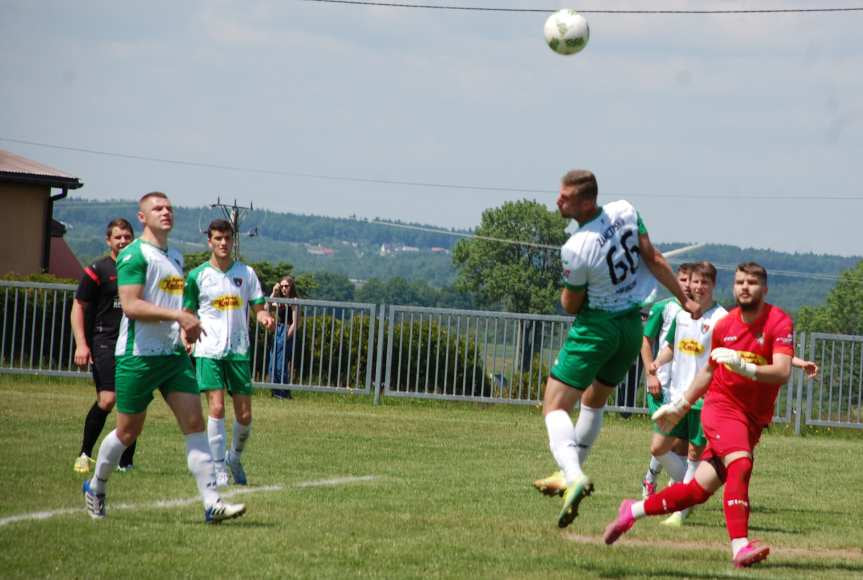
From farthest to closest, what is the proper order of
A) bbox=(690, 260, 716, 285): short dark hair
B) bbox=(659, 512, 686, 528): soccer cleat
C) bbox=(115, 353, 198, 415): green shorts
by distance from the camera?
bbox=(690, 260, 716, 285): short dark hair
bbox=(659, 512, 686, 528): soccer cleat
bbox=(115, 353, 198, 415): green shorts

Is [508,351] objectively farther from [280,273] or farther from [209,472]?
[280,273]

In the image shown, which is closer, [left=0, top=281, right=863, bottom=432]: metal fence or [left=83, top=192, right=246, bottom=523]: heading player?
[left=83, top=192, right=246, bottom=523]: heading player

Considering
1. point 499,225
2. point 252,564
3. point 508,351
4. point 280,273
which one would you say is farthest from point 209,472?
point 499,225

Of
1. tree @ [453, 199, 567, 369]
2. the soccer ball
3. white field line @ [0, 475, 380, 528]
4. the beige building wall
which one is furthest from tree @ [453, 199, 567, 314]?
white field line @ [0, 475, 380, 528]

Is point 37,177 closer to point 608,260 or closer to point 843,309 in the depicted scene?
point 608,260

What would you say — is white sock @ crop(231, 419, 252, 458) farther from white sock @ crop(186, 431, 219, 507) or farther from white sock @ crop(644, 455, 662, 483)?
white sock @ crop(644, 455, 662, 483)

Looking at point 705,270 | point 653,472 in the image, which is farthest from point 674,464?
point 705,270

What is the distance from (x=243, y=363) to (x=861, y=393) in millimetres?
12907

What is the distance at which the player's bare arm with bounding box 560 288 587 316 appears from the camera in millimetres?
8188

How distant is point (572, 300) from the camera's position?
8.21m

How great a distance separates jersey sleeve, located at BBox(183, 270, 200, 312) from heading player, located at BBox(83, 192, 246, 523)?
2449 millimetres

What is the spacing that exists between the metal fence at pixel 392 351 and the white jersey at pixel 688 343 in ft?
35.7

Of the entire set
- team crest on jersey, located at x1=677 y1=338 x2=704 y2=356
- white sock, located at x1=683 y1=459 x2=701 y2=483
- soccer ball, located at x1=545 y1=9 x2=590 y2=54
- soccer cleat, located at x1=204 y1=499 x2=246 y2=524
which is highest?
soccer ball, located at x1=545 y1=9 x2=590 y2=54

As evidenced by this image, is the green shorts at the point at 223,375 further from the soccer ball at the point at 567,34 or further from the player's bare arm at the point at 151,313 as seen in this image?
the soccer ball at the point at 567,34
